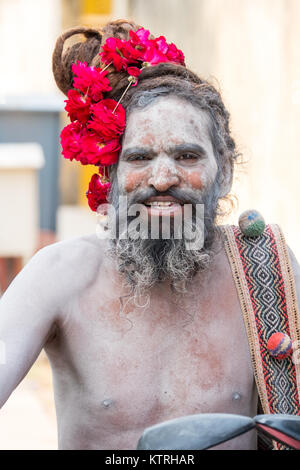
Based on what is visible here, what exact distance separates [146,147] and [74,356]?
0.64 meters

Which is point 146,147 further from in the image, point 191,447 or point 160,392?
point 191,447

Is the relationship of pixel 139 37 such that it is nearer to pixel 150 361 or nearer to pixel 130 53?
pixel 130 53

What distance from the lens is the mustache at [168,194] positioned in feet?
7.55

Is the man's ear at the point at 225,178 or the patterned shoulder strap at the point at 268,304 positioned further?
the man's ear at the point at 225,178

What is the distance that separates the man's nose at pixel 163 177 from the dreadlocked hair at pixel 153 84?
0.21 m

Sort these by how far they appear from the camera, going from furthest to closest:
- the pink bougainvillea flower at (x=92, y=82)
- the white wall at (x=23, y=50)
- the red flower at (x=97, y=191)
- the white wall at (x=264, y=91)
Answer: the white wall at (x=23, y=50) → the white wall at (x=264, y=91) → the red flower at (x=97, y=191) → the pink bougainvillea flower at (x=92, y=82)

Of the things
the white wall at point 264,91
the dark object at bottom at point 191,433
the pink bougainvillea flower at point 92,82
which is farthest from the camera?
the white wall at point 264,91

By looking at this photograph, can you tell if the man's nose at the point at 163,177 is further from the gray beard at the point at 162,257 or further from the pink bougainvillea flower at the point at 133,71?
the pink bougainvillea flower at the point at 133,71

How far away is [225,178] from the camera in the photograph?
8.40ft

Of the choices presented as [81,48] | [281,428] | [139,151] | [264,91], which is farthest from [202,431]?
[264,91]

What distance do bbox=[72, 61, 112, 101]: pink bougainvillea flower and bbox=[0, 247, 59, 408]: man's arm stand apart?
0.51 meters

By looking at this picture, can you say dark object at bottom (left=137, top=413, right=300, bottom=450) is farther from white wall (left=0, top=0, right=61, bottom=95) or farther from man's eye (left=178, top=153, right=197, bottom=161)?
white wall (left=0, top=0, right=61, bottom=95)

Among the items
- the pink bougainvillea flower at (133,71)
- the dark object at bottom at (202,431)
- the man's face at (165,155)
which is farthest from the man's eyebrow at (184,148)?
the dark object at bottom at (202,431)

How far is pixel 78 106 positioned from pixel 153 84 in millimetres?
245
